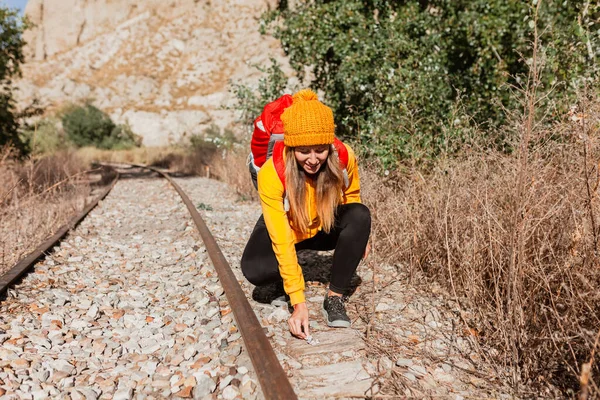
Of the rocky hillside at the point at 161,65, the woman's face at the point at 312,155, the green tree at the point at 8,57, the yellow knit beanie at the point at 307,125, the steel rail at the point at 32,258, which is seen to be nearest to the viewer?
the yellow knit beanie at the point at 307,125

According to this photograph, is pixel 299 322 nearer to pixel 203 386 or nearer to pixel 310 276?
pixel 203 386

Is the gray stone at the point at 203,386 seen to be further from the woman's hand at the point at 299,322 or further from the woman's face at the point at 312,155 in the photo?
the woman's face at the point at 312,155

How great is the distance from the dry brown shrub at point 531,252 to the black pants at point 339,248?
571 millimetres

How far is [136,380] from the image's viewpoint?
235 cm

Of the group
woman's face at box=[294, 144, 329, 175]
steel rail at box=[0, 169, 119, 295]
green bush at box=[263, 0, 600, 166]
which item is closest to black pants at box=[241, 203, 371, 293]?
woman's face at box=[294, 144, 329, 175]

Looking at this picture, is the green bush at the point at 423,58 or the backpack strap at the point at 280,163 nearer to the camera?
the backpack strap at the point at 280,163

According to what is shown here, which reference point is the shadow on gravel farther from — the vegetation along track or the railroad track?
the railroad track

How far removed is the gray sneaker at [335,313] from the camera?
2672mm

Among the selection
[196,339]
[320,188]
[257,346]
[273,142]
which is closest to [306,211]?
[320,188]

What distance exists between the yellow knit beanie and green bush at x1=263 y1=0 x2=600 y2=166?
117 inches

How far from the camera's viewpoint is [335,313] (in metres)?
2.73

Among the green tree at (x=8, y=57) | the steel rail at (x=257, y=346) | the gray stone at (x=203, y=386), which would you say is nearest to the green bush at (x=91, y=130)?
the green tree at (x=8, y=57)

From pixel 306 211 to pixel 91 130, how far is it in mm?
36762

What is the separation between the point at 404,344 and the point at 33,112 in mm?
14711
